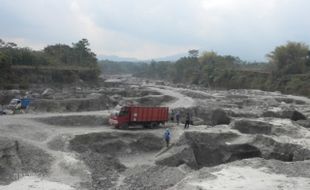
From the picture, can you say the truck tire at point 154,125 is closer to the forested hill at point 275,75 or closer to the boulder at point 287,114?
the boulder at point 287,114

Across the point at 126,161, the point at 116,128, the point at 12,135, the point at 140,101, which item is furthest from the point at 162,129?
the point at 140,101

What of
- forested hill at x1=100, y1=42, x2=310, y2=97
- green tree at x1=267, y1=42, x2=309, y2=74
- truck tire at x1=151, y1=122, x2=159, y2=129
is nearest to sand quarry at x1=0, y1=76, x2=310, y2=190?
truck tire at x1=151, y1=122, x2=159, y2=129

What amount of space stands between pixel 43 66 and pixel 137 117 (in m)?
66.8

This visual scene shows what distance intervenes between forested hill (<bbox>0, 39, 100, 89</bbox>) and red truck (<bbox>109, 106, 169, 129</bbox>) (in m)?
41.3

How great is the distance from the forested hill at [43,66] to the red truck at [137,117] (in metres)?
41.3

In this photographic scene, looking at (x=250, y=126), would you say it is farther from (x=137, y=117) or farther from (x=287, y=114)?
(x=287, y=114)

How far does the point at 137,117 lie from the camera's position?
38.6 metres

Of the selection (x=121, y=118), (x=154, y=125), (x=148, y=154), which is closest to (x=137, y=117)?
(x=121, y=118)

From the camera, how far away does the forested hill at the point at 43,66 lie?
78.4m

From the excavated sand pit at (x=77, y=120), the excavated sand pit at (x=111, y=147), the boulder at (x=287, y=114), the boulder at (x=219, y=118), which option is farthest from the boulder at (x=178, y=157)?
the boulder at (x=287, y=114)

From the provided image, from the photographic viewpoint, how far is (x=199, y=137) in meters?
36.3

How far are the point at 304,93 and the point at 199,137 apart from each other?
63.6 m

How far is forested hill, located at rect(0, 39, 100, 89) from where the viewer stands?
7838cm

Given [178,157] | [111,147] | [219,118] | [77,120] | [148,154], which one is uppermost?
[77,120]
